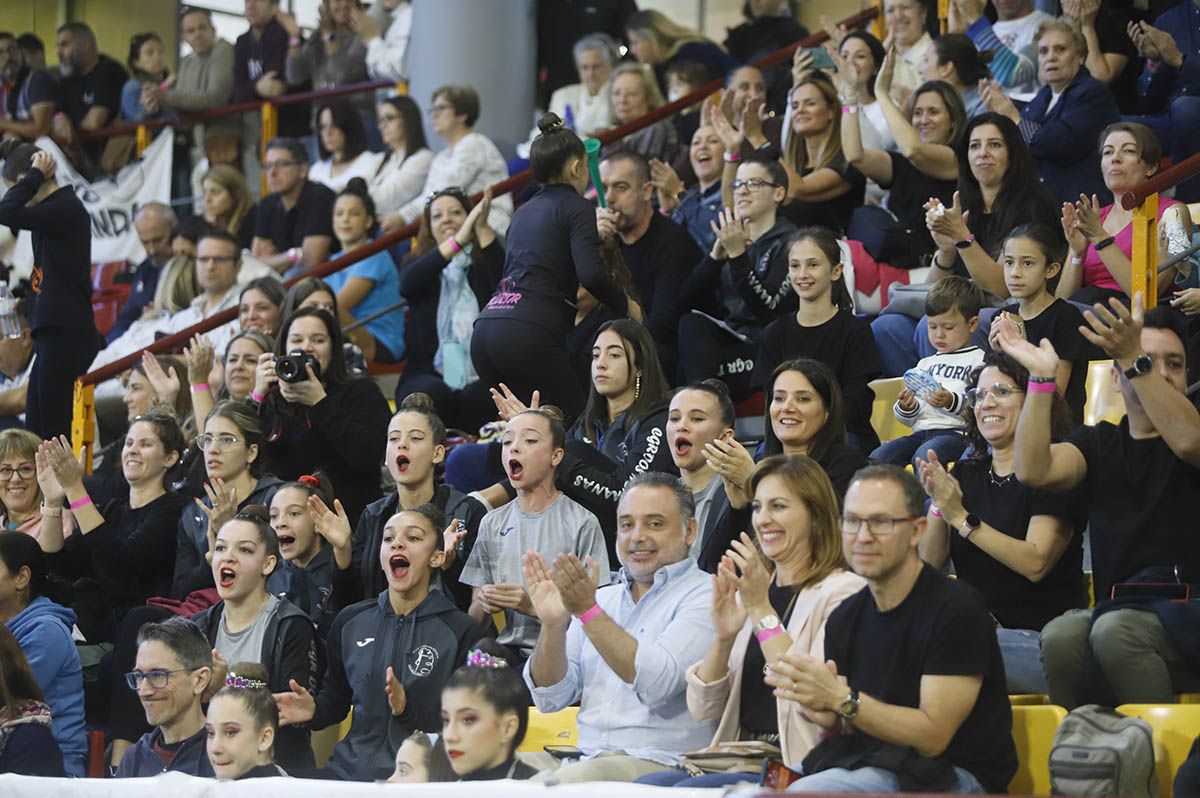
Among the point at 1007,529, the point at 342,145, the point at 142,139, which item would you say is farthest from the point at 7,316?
the point at 1007,529

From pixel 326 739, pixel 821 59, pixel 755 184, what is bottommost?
pixel 326 739

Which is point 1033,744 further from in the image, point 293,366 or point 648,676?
point 293,366

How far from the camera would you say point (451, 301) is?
7887mm

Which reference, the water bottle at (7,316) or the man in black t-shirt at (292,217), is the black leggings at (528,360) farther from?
the man in black t-shirt at (292,217)

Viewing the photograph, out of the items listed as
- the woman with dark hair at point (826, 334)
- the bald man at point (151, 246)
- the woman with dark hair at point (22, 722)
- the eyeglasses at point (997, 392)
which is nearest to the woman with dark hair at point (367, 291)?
the bald man at point (151, 246)

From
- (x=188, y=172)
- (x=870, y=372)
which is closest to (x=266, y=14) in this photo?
(x=188, y=172)

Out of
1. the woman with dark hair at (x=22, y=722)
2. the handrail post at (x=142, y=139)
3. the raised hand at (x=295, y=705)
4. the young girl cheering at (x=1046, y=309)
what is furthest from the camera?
the handrail post at (x=142, y=139)

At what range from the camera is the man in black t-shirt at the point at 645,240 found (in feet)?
24.9

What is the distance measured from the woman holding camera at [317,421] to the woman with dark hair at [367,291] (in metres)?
1.65

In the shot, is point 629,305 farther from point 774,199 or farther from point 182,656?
point 182,656

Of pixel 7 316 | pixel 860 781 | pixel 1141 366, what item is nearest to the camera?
A: pixel 860 781

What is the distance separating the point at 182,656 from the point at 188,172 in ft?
22.8

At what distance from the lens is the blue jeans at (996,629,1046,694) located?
195 inches

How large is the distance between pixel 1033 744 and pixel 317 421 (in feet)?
11.1
